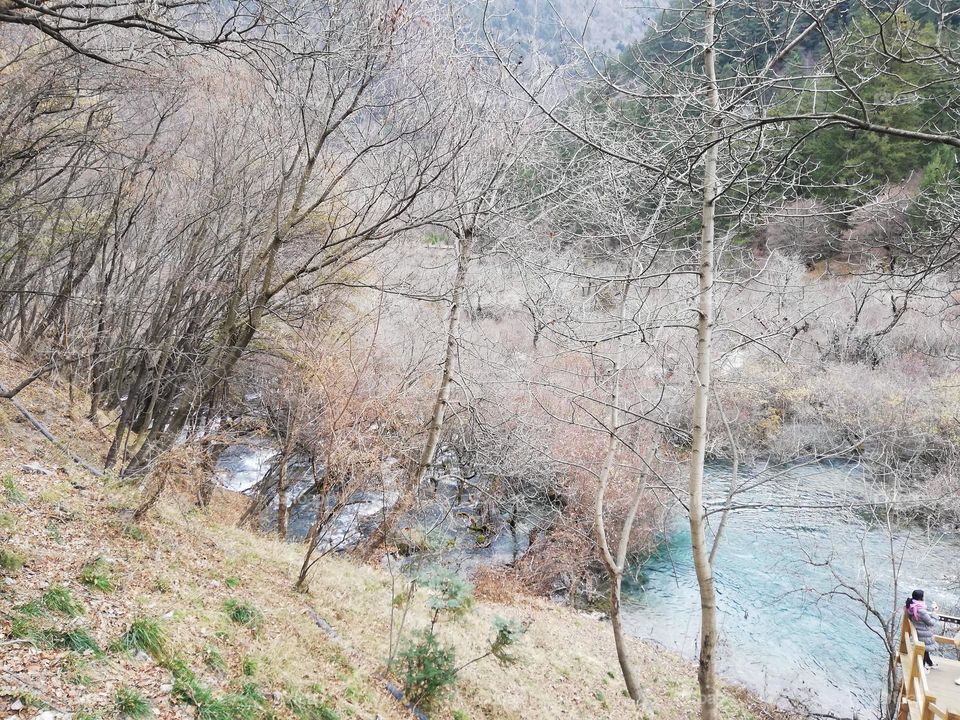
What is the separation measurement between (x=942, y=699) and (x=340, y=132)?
383 inches

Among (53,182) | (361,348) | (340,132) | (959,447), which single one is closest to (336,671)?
(340,132)

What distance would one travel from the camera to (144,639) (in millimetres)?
4664

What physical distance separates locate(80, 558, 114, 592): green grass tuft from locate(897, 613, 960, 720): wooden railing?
7225 mm

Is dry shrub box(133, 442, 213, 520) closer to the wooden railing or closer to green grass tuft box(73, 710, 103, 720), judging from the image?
green grass tuft box(73, 710, 103, 720)

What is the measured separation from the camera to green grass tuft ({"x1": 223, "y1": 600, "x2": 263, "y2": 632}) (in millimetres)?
5969

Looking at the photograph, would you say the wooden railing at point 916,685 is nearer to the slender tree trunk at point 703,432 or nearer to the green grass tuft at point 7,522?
the slender tree trunk at point 703,432

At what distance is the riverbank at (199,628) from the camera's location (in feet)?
14.0

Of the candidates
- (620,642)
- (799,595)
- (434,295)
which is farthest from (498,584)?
(434,295)

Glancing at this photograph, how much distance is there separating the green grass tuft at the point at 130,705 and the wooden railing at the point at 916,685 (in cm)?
643

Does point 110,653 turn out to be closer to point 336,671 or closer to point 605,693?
point 336,671

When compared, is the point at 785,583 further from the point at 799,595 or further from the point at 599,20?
the point at 599,20

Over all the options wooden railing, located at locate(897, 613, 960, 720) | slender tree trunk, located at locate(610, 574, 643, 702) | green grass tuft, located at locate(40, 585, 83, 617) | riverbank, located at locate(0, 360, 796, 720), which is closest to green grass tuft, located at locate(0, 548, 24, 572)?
riverbank, located at locate(0, 360, 796, 720)

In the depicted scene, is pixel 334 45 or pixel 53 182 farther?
pixel 53 182

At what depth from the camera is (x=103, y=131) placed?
34.1 feet
